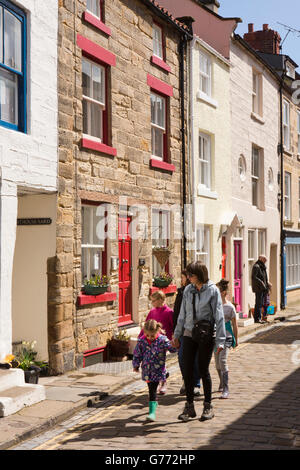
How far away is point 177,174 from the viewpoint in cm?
1578

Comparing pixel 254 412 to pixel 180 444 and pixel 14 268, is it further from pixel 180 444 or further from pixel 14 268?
pixel 14 268

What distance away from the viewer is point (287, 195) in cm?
2675

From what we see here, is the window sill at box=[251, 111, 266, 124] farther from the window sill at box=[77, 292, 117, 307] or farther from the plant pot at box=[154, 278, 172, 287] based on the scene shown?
the window sill at box=[77, 292, 117, 307]

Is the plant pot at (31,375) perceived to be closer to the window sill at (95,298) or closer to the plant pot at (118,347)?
the window sill at (95,298)

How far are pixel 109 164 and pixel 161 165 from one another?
2540 millimetres

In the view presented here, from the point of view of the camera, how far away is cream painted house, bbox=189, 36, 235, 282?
55.1 feet

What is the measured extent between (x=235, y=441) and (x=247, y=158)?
15401 millimetres

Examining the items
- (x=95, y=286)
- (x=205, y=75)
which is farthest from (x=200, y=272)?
(x=205, y=75)

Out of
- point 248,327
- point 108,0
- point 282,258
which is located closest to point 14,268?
point 108,0

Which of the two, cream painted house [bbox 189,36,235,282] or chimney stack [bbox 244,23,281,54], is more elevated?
chimney stack [bbox 244,23,281,54]

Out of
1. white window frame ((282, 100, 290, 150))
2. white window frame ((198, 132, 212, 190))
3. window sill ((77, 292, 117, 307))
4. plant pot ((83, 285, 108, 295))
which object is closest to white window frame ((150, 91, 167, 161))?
white window frame ((198, 132, 212, 190))

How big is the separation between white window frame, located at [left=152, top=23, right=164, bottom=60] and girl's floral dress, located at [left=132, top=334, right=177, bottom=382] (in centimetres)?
905

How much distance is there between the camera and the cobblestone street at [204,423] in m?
6.54

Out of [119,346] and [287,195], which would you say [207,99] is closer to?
[119,346]
